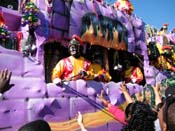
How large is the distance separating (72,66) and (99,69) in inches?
35.1

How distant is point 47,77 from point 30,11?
1.13 meters

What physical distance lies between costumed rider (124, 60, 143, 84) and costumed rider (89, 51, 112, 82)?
0.86m

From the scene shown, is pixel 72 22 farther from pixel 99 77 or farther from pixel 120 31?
pixel 120 31

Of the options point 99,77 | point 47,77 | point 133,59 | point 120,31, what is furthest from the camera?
point 133,59

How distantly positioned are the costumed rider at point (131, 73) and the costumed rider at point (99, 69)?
2.81 feet

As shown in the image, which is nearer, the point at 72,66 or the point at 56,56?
the point at 72,66

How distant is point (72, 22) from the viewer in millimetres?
5480

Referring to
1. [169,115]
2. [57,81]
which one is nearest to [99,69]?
[57,81]

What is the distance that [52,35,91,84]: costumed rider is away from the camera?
5258mm

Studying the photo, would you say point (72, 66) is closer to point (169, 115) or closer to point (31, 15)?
point (31, 15)

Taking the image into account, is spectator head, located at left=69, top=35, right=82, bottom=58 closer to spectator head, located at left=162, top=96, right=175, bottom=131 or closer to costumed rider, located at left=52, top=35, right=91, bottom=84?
costumed rider, located at left=52, top=35, right=91, bottom=84

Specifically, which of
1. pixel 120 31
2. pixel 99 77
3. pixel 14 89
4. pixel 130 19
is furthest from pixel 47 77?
pixel 130 19

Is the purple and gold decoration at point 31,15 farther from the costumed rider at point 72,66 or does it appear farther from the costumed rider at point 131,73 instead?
the costumed rider at point 131,73

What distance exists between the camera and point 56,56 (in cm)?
573
